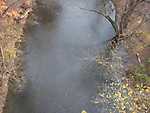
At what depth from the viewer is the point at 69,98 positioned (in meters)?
23.2

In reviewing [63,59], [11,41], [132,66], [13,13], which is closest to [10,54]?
[11,41]

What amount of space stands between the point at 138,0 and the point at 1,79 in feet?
37.0

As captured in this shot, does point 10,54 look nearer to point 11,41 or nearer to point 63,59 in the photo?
point 11,41

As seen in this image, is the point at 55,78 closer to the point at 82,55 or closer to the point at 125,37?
the point at 82,55

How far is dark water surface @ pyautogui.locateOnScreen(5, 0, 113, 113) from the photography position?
890 inches

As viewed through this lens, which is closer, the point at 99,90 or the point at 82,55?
the point at 99,90

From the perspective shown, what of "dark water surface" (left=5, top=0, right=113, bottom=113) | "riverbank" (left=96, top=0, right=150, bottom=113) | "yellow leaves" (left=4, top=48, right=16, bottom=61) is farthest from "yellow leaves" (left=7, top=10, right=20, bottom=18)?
"riverbank" (left=96, top=0, right=150, bottom=113)

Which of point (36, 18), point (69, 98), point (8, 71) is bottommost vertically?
point (69, 98)

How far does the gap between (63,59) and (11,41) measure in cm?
385

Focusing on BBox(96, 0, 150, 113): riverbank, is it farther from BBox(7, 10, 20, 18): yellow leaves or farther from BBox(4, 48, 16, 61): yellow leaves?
BBox(7, 10, 20, 18): yellow leaves

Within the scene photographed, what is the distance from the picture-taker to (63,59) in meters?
26.7

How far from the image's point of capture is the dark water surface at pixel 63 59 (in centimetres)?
2259

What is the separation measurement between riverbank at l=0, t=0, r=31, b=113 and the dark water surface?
0.65 metres

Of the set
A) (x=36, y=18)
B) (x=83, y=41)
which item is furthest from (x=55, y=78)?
(x=36, y=18)
